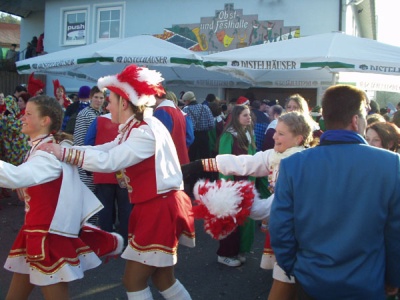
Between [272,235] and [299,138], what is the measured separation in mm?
1277

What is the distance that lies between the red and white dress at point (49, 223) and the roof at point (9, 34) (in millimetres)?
40048

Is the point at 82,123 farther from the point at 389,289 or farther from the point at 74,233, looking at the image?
the point at 389,289

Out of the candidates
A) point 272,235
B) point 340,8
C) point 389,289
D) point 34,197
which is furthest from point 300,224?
point 340,8

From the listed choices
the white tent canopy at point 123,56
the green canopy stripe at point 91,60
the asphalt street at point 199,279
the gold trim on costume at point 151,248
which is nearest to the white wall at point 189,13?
the white tent canopy at point 123,56

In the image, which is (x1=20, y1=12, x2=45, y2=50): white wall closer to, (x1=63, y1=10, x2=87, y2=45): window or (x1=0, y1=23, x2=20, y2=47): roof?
(x1=63, y1=10, x2=87, y2=45): window

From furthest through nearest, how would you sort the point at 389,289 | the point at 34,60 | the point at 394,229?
1. the point at 34,60
2. the point at 389,289
3. the point at 394,229

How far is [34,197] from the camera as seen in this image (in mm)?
3115

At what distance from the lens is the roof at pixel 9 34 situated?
136 feet

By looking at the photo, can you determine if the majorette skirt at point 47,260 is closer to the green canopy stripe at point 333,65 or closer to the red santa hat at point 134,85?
the red santa hat at point 134,85

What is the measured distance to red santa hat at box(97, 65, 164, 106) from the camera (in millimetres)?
3393

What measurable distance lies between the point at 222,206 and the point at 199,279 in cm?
204

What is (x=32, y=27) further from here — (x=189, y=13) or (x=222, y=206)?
(x=222, y=206)

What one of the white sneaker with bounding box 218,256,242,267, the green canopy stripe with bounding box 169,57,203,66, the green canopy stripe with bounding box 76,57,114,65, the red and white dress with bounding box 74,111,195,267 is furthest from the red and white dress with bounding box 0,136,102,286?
the green canopy stripe with bounding box 76,57,114,65

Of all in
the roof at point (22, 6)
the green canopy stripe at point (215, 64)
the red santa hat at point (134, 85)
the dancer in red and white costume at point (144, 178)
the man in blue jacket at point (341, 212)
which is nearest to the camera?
the man in blue jacket at point (341, 212)
